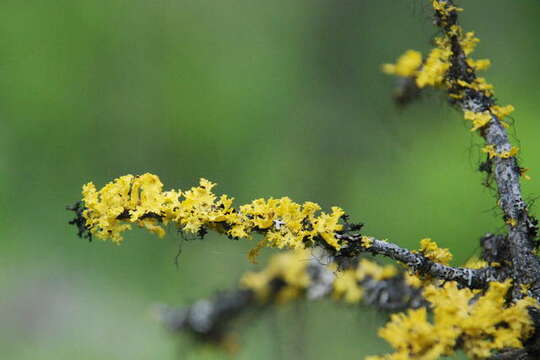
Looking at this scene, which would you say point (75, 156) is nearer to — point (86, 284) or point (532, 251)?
point (86, 284)

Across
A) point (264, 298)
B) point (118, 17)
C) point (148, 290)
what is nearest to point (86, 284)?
point (148, 290)

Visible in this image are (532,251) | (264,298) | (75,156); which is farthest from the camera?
(75,156)

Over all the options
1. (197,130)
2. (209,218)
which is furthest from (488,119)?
(197,130)

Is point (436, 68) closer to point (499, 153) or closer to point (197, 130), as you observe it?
point (499, 153)

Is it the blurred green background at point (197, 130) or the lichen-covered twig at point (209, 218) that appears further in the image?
the blurred green background at point (197, 130)

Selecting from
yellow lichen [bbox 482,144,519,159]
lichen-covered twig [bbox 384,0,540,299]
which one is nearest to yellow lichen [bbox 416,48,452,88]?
lichen-covered twig [bbox 384,0,540,299]

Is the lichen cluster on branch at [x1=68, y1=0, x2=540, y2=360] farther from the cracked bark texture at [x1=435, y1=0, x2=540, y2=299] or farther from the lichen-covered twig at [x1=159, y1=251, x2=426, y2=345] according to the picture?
the lichen-covered twig at [x1=159, y1=251, x2=426, y2=345]

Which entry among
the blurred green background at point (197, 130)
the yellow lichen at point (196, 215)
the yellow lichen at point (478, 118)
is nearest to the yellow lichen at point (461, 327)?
the yellow lichen at point (196, 215)

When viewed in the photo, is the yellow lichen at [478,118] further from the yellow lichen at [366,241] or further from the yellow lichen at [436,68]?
the yellow lichen at [366,241]

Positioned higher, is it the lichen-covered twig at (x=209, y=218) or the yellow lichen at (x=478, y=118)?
the yellow lichen at (x=478, y=118)
